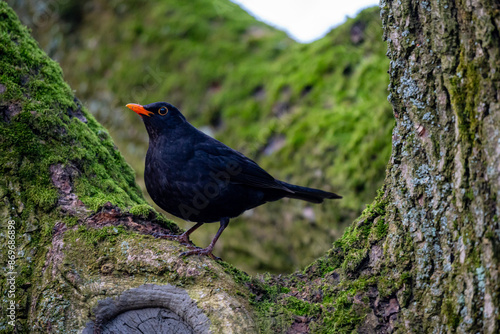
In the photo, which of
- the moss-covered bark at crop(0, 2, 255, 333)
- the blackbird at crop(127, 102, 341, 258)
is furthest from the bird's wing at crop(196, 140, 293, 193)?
the moss-covered bark at crop(0, 2, 255, 333)

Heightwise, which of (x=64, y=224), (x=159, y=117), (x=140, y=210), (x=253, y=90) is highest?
(x=253, y=90)

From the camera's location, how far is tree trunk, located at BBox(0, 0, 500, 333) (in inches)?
92.8

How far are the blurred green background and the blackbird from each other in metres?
1.32

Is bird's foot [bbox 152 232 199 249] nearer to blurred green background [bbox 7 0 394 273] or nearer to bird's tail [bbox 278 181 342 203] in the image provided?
bird's tail [bbox 278 181 342 203]

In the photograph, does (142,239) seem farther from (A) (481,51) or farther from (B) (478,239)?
(A) (481,51)

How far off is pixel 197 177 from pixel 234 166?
467 millimetres

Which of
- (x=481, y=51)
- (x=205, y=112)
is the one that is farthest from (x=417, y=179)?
(x=205, y=112)

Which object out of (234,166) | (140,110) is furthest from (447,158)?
(140,110)

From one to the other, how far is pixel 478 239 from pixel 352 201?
3.31 metres

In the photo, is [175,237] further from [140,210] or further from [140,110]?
[140,110]

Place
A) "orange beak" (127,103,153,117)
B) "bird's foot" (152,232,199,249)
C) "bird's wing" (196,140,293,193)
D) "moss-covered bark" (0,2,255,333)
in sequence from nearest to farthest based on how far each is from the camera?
"moss-covered bark" (0,2,255,333) → "bird's foot" (152,232,199,249) → "bird's wing" (196,140,293,193) → "orange beak" (127,103,153,117)

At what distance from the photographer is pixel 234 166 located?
4363 millimetres

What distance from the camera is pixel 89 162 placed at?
12.2 feet

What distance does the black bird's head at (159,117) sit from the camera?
14.5ft
